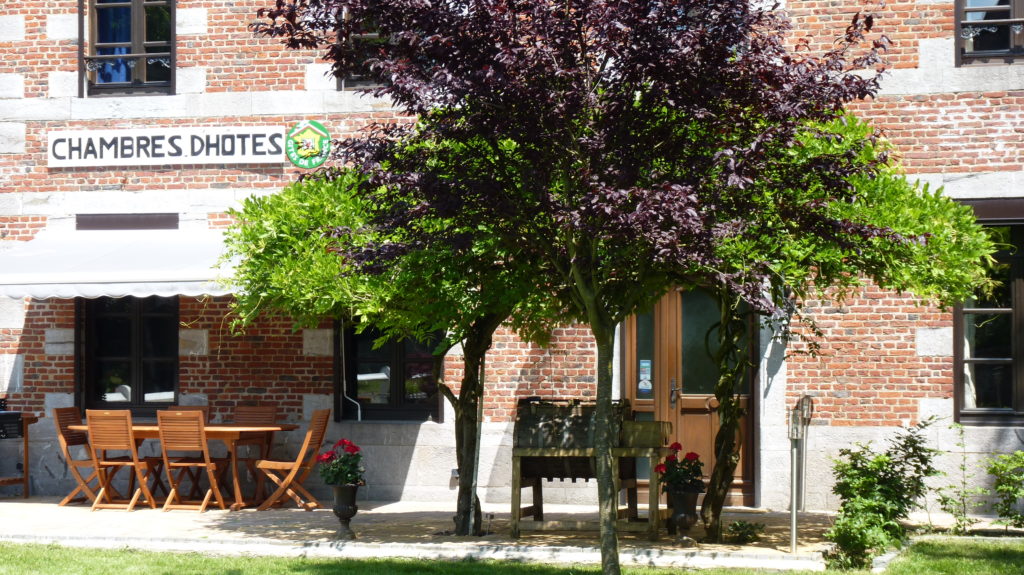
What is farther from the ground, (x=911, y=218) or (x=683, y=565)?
(x=911, y=218)

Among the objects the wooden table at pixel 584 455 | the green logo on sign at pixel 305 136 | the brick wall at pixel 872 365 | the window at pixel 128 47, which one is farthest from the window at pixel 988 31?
the window at pixel 128 47

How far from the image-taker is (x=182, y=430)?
10359 mm

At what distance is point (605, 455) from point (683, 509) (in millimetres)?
2512

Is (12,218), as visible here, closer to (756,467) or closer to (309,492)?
(309,492)

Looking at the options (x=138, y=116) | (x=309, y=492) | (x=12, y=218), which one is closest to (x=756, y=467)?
(x=309, y=492)

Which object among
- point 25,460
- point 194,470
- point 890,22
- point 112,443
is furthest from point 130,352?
point 890,22

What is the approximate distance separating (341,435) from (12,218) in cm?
403

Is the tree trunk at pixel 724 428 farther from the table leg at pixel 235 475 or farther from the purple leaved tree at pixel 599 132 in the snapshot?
the table leg at pixel 235 475

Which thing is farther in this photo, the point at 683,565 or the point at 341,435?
the point at 341,435

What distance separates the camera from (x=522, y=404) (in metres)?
9.16

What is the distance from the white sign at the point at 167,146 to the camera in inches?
453

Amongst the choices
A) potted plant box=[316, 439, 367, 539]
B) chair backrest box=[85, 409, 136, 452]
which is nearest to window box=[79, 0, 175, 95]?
chair backrest box=[85, 409, 136, 452]

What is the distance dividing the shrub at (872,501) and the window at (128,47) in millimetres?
7642

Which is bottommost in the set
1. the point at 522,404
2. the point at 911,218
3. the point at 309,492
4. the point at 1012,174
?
the point at 309,492
